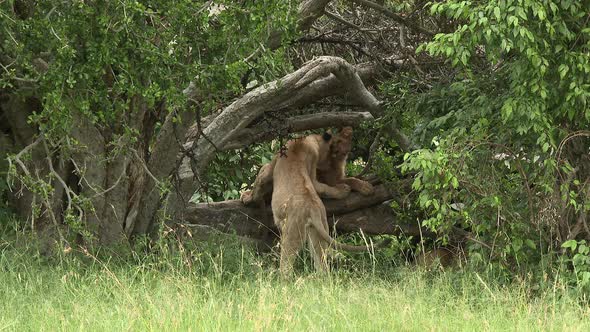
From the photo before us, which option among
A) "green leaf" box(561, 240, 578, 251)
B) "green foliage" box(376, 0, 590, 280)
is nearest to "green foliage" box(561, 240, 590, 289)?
"green leaf" box(561, 240, 578, 251)

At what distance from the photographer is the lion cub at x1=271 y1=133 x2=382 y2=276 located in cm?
1113

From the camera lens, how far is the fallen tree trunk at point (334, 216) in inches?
477

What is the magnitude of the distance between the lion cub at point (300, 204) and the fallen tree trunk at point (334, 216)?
22 centimetres

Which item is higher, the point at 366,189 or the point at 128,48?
the point at 128,48

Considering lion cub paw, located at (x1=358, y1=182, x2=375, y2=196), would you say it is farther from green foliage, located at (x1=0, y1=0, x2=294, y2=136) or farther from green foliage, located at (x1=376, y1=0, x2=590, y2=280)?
green foliage, located at (x1=0, y1=0, x2=294, y2=136)

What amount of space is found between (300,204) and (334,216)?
128cm

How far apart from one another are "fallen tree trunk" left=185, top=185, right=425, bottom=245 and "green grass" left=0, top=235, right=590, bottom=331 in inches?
106

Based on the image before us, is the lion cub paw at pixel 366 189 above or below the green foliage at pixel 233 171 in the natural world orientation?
below

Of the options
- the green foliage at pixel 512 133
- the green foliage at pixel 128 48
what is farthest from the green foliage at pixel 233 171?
the green foliage at pixel 128 48

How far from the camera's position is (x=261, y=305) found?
22.9 feet

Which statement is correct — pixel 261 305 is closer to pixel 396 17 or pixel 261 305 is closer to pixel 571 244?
pixel 571 244

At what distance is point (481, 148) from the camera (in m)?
9.05

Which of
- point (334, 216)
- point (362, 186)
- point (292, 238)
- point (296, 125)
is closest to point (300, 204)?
point (292, 238)

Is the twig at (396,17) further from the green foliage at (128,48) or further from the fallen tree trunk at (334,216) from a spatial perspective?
the green foliage at (128,48)
